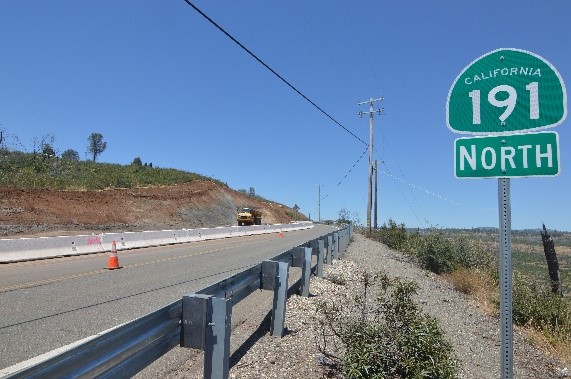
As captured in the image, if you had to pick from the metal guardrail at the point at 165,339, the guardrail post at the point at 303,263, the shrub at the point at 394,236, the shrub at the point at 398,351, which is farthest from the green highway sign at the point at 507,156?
the shrub at the point at 394,236

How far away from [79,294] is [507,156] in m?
8.66

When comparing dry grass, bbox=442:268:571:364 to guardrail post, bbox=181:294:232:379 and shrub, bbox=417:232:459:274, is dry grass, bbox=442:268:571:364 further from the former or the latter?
guardrail post, bbox=181:294:232:379

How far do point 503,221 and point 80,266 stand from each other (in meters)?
13.5

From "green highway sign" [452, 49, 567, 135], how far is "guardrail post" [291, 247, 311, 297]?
5855 mm

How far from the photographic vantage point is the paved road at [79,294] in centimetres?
599

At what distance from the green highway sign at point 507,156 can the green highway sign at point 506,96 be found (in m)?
0.07

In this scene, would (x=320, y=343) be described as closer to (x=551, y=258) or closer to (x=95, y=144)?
(x=551, y=258)

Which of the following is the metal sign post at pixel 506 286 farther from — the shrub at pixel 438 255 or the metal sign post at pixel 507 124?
the shrub at pixel 438 255

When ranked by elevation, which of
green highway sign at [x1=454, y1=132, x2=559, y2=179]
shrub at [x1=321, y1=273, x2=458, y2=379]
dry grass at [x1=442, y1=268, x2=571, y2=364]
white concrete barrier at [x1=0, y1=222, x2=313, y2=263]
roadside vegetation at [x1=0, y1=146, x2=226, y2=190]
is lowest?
dry grass at [x1=442, y1=268, x2=571, y2=364]

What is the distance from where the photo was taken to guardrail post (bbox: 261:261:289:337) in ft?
20.1

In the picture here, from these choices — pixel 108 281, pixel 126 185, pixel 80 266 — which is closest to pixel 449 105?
pixel 108 281

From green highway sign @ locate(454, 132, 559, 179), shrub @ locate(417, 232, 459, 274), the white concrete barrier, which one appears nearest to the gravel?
green highway sign @ locate(454, 132, 559, 179)

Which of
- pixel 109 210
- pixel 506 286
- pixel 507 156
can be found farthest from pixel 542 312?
pixel 109 210

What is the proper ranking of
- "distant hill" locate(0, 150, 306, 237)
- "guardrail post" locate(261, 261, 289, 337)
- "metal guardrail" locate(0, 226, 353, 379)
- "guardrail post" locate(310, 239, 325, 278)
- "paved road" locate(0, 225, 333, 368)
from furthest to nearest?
"distant hill" locate(0, 150, 306, 237) → "guardrail post" locate(310, 239, 325, 278) → "guardrail post" locate(261, 261, 289, 337) → "paved road" locate(0, 225, 333, 368) → "metal guardrail" locate(0, 226, 353, 379)
